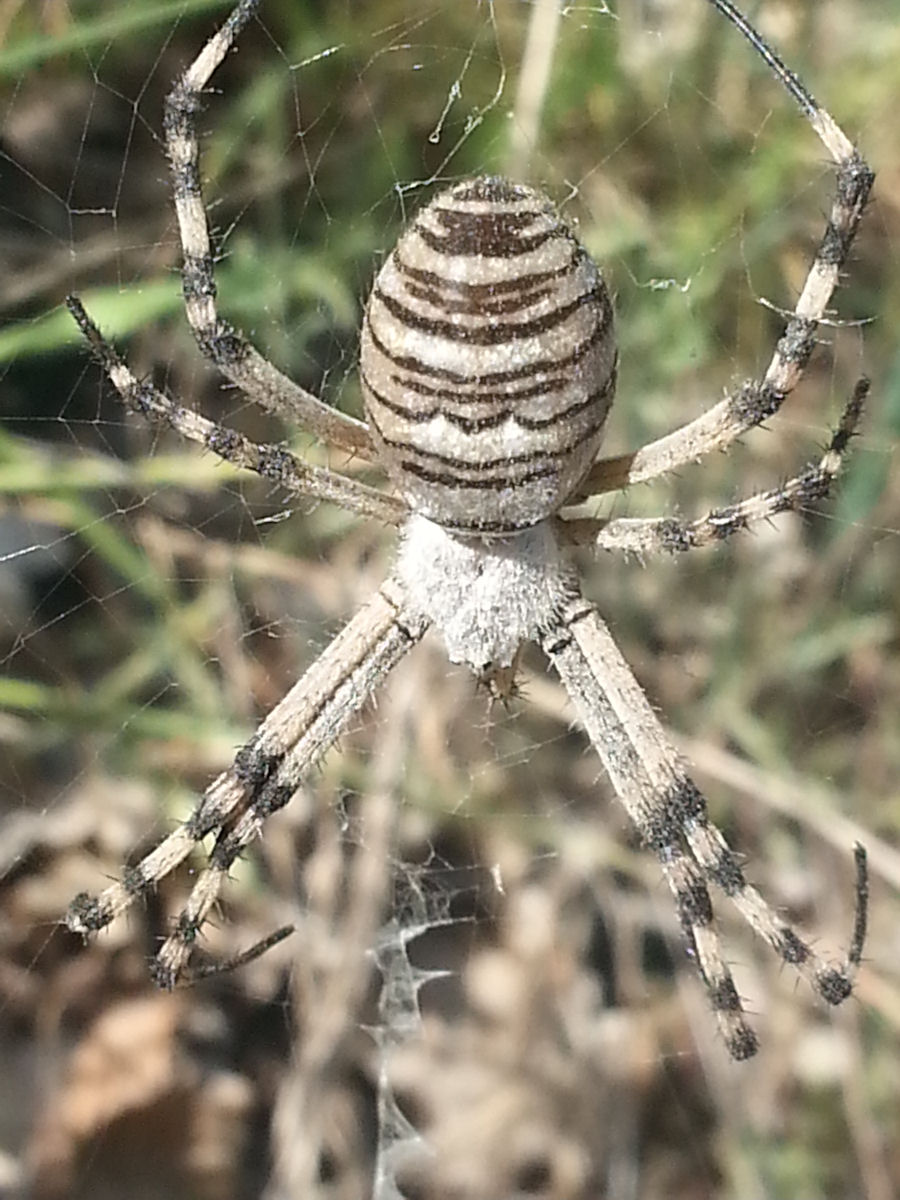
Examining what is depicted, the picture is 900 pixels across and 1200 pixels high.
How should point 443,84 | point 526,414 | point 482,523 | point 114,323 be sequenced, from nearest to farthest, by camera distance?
point 526,414 → point 482,523 → point 114,323 → point 443,84

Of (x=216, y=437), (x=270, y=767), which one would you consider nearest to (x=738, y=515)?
(x=216, y=437)

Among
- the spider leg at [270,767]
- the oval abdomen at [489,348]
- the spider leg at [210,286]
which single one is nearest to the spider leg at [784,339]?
the oval abdomen at [489,348]

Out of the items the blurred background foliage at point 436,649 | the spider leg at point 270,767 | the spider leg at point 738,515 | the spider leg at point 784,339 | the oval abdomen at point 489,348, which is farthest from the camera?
the blurred background foliage at point 436,649

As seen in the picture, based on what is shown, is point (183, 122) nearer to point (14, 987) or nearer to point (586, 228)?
point (586, 228)

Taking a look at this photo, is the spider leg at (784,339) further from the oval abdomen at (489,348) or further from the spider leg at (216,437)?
the spider leg at (216,437)

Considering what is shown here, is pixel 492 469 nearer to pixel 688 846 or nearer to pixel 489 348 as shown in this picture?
pixel 489 348

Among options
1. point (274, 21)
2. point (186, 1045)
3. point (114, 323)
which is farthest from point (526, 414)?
point (186, 1045)

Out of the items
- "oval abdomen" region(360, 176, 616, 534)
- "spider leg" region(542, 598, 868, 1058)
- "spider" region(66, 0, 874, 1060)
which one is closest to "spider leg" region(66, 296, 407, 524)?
"spider" region(66, 0, 874, 1060)

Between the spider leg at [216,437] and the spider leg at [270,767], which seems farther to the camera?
the spider leg at [270,767]
